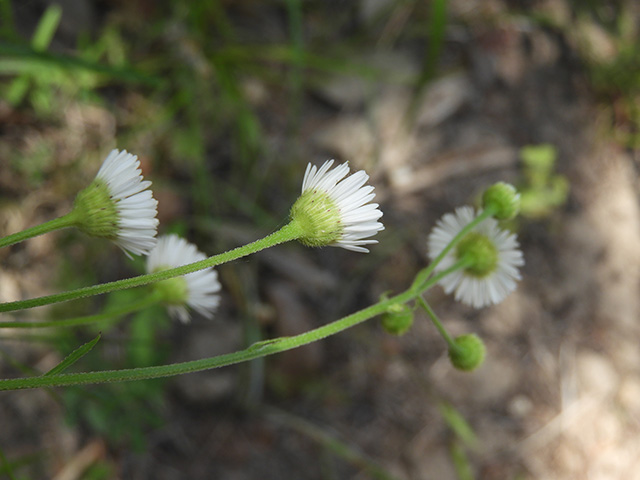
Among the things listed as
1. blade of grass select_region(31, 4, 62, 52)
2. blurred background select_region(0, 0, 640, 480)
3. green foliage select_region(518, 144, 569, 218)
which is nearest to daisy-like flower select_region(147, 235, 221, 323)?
blurred background select_region(0, 0, 640, 480)

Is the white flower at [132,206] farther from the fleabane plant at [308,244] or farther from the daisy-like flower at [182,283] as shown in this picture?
the daisy-like flower at [182,283]

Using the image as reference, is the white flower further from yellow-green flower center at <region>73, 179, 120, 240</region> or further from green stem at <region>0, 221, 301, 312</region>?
green stem at <region>0, 221, 301, 312</region>

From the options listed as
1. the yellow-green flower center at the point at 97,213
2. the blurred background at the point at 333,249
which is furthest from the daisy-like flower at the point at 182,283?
the blurred background at the point at 333,249

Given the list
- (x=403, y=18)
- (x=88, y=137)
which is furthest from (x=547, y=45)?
(x=88, y=137)

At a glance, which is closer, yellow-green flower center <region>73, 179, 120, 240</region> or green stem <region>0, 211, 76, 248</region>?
green stem <region>0, 211, 76, 248</region>

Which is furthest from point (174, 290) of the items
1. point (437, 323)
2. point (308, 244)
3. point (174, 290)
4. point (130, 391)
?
point (130, 391)

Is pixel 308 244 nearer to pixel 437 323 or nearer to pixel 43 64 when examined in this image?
pixel 437 323
